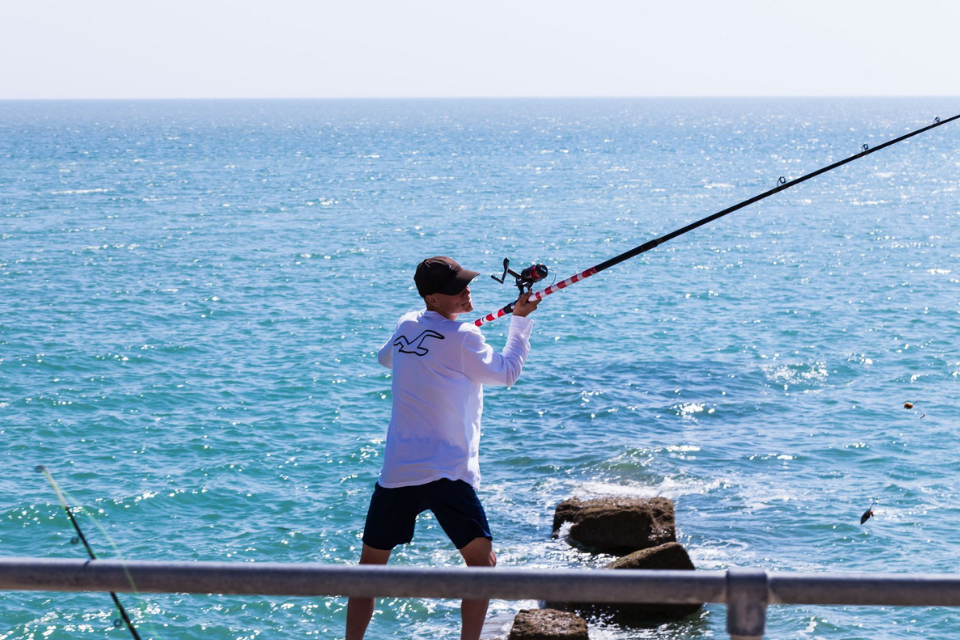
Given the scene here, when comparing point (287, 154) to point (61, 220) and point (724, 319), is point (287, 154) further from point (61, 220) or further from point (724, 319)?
point (724, 319)

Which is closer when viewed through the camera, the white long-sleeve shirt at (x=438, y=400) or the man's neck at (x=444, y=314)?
the white long-sleeve shirt at (x=438, y=400)

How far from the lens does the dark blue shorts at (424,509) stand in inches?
177

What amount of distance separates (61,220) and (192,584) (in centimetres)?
3962

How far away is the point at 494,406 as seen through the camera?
1669 centimetres

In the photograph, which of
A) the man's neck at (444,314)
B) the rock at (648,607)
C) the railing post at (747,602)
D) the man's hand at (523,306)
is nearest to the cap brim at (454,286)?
the man's neck at (444,314)

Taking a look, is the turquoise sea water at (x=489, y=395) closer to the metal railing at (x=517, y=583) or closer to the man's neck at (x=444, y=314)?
the man's neck at (x=444, y=314)

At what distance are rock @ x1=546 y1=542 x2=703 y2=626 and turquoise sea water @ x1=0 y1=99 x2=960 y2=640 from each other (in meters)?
0.16

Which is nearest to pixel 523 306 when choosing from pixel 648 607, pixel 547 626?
pixel 547 626

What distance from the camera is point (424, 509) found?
457 cm

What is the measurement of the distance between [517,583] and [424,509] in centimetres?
227

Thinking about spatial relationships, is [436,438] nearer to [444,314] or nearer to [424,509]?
[424,509]

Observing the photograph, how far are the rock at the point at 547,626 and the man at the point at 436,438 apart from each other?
3.62 metres

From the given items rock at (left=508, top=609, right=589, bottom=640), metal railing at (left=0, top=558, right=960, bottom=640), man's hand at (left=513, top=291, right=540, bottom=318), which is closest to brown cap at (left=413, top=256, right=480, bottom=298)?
man's hand at (left=513, top=291, right=540, bottom=318)

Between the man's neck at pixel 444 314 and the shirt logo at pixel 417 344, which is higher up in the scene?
the man's neck at pixel 444 314
